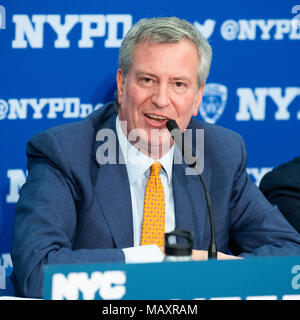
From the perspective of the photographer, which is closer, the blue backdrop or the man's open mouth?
the man's open mouth

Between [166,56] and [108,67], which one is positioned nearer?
[166,56]

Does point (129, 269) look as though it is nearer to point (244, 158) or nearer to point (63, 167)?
point (63, 167)

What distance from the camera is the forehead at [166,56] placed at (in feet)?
6.76

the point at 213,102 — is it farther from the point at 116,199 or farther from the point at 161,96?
the point at 116,199

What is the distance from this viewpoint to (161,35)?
6.77 feet

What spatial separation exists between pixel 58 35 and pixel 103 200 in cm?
82

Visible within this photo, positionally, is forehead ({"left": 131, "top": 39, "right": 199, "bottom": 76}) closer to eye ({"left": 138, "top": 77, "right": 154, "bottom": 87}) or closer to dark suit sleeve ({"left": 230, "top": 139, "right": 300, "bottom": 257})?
eye ({"left": 138, "top": 77, "right": 154, "bottom": 87})

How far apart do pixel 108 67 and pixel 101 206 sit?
0.75m

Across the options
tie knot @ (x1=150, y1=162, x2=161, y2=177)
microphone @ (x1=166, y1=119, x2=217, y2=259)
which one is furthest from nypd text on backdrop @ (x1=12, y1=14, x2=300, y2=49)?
microphone @ (x1=166, y1=119, x2=217, y2=259)

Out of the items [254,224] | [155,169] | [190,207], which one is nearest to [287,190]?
[254,224]

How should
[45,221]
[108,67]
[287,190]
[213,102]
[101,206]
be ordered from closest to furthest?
1. [45,221]
2. [101,206]
3. [287,190]
4. [108,67]
5. [213,102]

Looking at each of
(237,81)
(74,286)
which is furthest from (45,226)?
(237,81)

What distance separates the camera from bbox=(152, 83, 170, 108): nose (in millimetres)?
2059

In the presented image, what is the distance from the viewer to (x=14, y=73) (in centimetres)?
244
